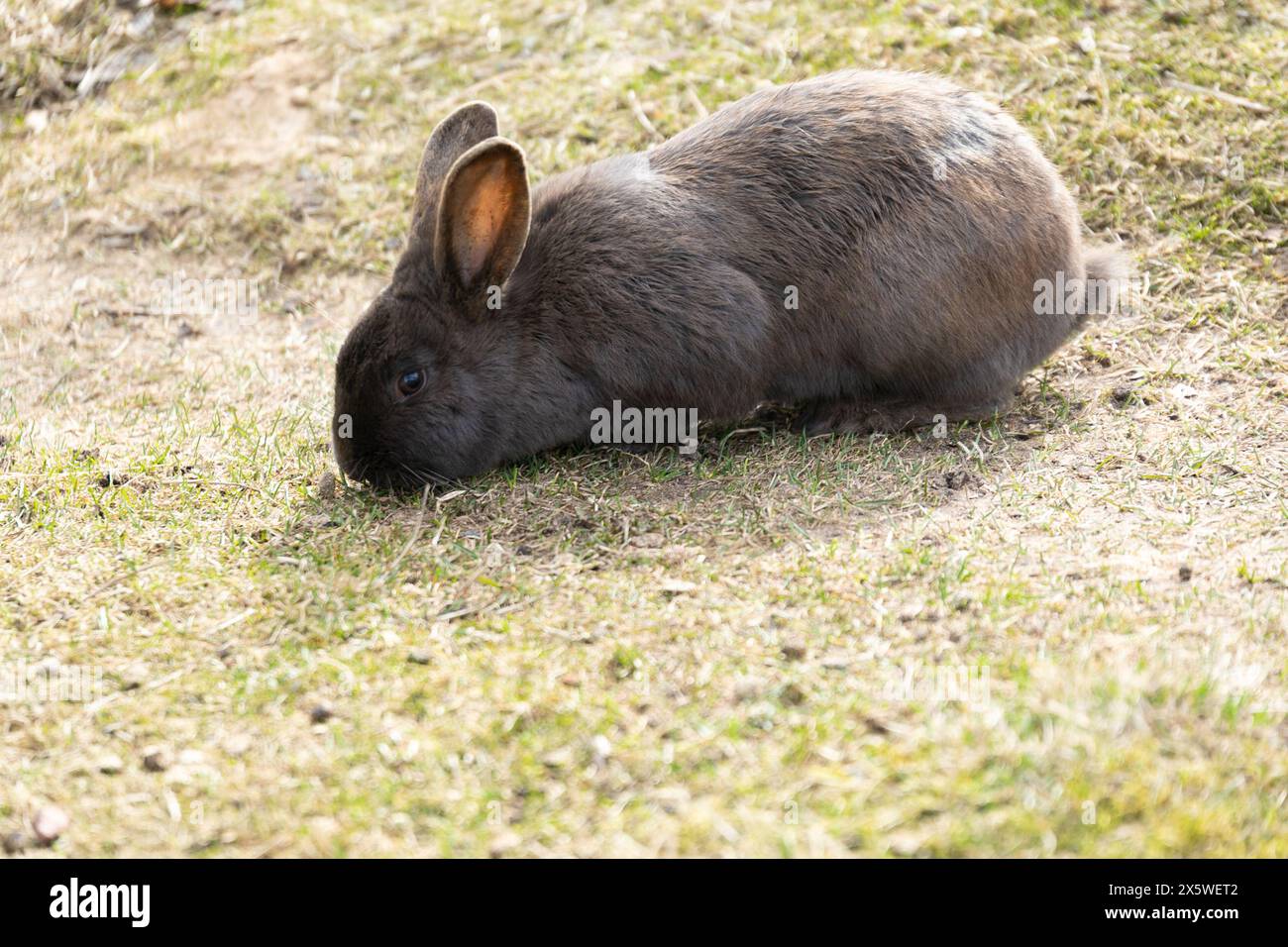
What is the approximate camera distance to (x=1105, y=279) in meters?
6.08

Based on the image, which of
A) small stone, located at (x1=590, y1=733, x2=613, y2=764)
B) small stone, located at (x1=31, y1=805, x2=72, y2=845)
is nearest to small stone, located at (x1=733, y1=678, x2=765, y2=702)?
small stone, located at (x1=590, y1=733, x2=613, y2=764)

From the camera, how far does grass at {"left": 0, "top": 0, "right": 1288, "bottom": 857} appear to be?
3.38m

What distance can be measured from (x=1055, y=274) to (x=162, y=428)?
13.7 ft

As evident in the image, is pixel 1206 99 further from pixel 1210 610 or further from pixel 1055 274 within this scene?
pixel 1210 610

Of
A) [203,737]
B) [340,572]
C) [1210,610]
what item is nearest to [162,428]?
[340,572]

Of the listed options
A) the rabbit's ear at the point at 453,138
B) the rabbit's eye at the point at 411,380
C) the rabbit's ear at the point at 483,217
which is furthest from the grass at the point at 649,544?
the rabbit's ear at the point at 453,138

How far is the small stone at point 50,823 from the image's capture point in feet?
11.5

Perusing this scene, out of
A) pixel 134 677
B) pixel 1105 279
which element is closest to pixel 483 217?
pixel 134 677

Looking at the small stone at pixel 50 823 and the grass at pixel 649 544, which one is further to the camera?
the small stone at pixel 50 823

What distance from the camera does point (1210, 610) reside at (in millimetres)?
4070

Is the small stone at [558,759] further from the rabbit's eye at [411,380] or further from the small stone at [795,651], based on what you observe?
the rabbit's eye at [411,380]

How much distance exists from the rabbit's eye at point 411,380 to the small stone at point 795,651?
2.11 m

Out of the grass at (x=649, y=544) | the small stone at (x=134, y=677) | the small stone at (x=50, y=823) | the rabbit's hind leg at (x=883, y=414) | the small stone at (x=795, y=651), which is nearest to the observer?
the grass at (x=649, y=544)

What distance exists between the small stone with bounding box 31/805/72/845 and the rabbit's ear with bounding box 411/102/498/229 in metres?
3.04
